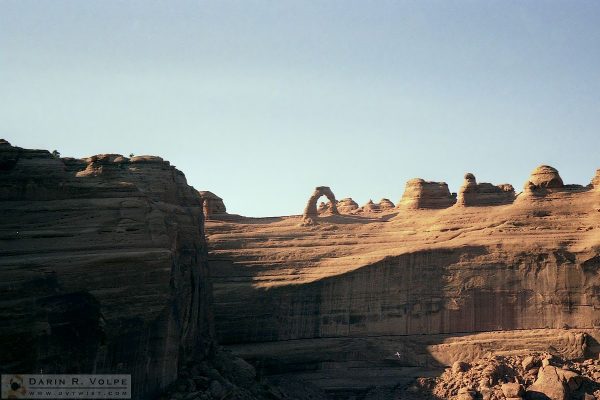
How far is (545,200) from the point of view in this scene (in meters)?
53.5

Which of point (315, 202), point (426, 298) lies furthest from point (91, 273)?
point (315, 202)

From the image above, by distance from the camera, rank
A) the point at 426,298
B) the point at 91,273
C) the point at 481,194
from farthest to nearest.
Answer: the point at 481,194, the point at 426,298, the point at 91,273

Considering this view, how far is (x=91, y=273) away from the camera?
120 ft

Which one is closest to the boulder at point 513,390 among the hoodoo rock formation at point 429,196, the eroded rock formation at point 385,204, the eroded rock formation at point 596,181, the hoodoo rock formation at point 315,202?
the eroded rock formation at point 596,181

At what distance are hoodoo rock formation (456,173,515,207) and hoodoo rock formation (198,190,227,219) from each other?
1369cm

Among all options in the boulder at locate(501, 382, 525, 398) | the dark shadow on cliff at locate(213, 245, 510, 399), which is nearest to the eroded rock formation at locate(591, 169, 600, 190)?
the dark shadow on cliff at locate(213, 245, 510, 399)

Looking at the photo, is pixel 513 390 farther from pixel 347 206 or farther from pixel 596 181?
pixel 347 206

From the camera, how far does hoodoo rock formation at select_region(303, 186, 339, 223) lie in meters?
57.5

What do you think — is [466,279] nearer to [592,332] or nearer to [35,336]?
[592,332]

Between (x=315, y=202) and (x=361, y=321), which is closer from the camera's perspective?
(x=361, y=321)

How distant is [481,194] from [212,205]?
1519 cm

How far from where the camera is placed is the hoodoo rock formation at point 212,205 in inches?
2340

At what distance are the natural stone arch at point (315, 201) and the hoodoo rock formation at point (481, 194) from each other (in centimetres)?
743

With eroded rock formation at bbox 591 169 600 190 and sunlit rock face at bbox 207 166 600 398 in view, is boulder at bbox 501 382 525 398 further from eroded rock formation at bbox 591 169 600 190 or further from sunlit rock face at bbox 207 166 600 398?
eroded rock formation at bbox 591 169 600 190
